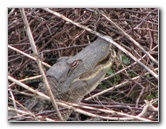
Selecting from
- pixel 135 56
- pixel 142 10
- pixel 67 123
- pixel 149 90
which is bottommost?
pixel 67 123

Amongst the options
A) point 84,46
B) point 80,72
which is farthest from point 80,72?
point 84,46

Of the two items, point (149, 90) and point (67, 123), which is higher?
point (149, 90)

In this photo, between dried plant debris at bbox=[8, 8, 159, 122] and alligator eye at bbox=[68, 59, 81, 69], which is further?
alligator eye at bbox=[68, 59, 81, 69]

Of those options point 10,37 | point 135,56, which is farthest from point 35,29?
point 135,56

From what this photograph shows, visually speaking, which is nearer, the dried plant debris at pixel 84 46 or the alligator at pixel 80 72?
the dried plant debris at pixel 84 46
